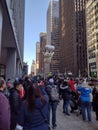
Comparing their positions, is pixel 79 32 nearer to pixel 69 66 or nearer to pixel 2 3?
pixel 69 66

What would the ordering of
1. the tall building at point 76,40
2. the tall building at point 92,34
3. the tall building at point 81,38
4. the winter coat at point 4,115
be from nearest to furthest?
the winter coat at point 4,115 → the tall building at point 92,34 → the tall building at point 81,38 → the tall building at point 76,40

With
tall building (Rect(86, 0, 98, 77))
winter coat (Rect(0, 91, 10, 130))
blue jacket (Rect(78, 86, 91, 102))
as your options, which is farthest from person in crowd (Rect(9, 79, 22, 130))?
tall building (Rect(86, 0, 98, 77))

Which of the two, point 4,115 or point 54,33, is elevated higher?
point 54,33

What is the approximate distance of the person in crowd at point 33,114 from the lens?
2.89 meters

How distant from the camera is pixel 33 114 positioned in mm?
2895

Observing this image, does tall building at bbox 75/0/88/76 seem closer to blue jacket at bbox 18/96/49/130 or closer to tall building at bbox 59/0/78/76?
tall building at bbox 59/0/78/76

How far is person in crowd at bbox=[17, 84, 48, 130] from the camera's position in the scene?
114 inches

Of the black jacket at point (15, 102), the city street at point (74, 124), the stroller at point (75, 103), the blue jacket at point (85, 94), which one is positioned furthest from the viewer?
the stroller at point (75, 103)

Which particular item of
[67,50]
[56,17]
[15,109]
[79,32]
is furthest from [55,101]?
[56,17]

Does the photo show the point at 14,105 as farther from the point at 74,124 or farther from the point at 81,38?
the point at 81,38

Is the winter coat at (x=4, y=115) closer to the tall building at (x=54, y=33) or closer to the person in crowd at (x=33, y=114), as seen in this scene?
the person in crowd at (x=33, y=114)

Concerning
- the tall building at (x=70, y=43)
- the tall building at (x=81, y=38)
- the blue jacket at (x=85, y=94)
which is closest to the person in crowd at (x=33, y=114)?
the blue jacket at (x=85, y=94)

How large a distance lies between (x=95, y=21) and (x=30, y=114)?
84.2 m

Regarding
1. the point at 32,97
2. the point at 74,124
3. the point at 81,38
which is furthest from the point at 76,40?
the point at 32,97
